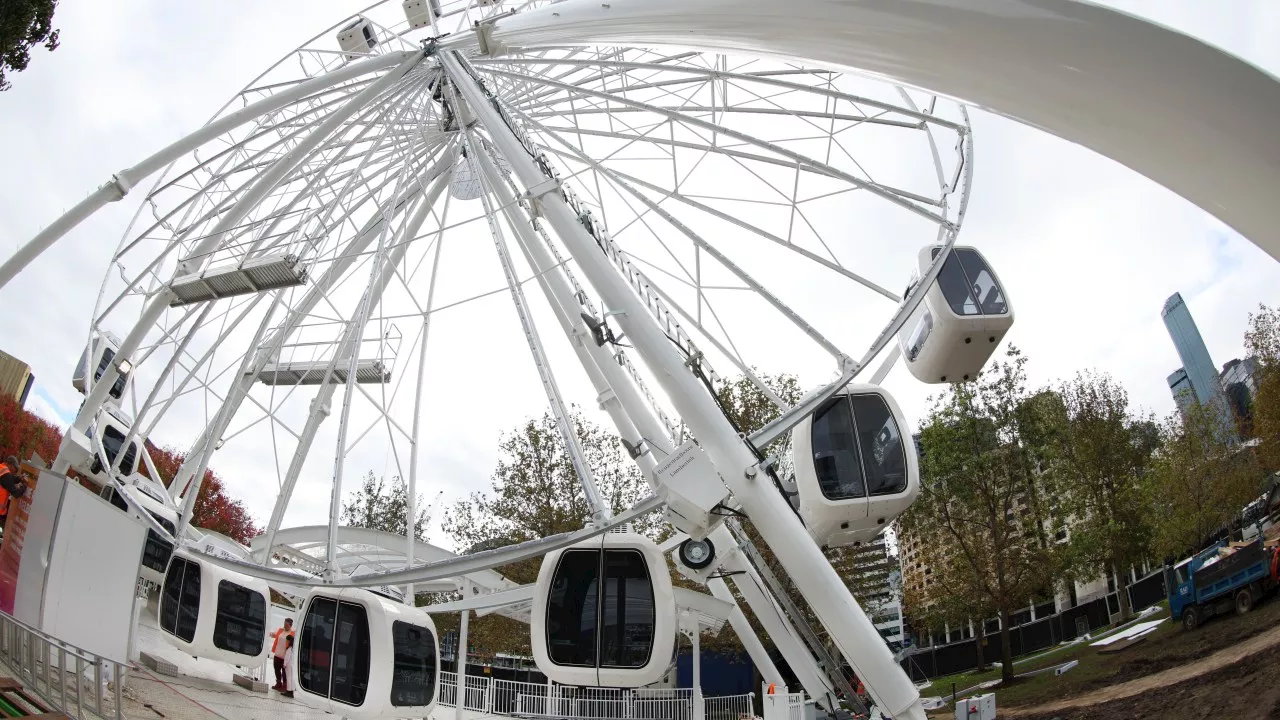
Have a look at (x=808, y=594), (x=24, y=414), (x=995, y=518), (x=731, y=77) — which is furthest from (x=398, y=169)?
(x=24, y=414)

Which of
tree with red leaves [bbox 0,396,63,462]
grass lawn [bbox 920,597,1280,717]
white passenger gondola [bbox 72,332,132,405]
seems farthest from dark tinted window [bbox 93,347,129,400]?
grass lawn [bbox 920,597,1280,717]

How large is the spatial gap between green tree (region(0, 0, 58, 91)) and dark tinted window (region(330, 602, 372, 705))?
1087 cm

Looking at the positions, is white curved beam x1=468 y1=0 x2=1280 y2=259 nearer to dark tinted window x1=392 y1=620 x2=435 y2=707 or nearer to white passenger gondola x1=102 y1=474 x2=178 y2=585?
dark tinted window x1=392 y1=620 x2=435 y2=707

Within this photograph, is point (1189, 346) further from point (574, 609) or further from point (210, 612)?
point (210, 612)

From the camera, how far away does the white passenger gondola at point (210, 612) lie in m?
17.4

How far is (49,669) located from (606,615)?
7466 mm

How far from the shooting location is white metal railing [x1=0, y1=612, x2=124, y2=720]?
10602 mm

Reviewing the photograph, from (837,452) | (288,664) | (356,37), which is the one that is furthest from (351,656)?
(356,37)

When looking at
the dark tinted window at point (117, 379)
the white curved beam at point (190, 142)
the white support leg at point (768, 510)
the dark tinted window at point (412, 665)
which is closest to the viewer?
the white support leg at point (768, 510)

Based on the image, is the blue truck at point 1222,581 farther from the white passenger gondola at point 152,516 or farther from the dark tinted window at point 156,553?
the dark tinted window at point 156,553

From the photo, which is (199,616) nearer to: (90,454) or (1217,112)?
(90,454)

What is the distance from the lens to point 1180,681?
20484 mm

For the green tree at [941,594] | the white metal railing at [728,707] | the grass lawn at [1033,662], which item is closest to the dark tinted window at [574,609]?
the white metal railing at [728,707]

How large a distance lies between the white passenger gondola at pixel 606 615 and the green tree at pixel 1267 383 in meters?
25.5
